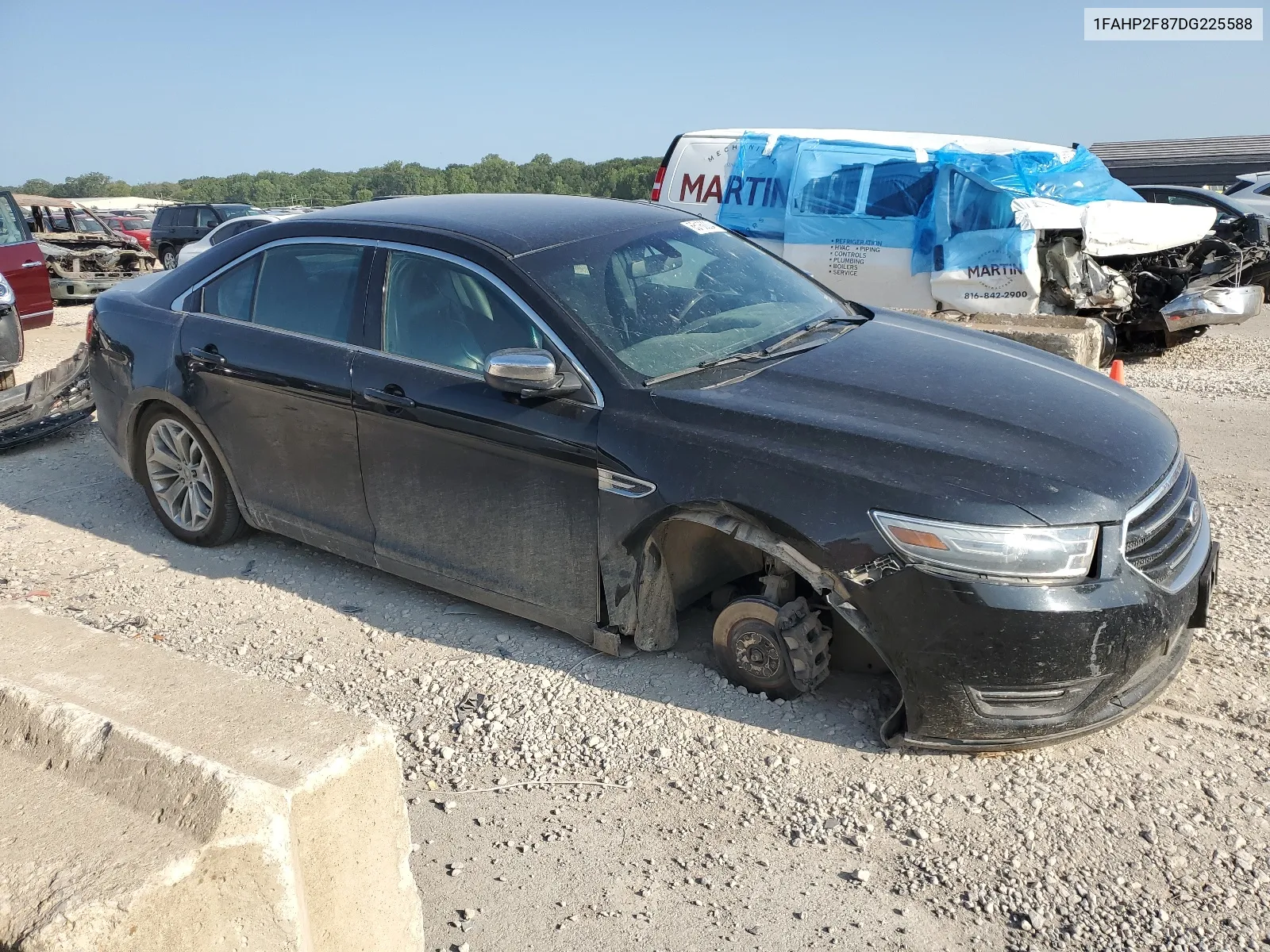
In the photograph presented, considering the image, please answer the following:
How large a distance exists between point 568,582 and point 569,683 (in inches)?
14.9

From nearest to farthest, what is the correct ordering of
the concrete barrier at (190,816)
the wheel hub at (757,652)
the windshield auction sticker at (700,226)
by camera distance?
the concrete barrier at (190,816)
the wheel hub at (757,652)
the windshield auction sticker at (700,226)

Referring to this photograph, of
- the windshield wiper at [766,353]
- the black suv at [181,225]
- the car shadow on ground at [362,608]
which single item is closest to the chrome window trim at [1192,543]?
the car shadow on ground at [362,608]

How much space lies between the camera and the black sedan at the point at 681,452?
299 centimetres

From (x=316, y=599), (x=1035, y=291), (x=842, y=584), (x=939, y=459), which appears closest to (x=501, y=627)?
(x=316, y=599)

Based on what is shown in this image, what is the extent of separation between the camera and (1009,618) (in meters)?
2.90

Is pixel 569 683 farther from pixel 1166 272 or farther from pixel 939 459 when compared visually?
pixel 1166 272

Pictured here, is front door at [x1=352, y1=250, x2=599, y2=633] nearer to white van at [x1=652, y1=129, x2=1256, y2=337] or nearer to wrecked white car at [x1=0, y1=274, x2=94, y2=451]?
wrecked white car at [x1=0, y1=274, x2=94, y2=451]

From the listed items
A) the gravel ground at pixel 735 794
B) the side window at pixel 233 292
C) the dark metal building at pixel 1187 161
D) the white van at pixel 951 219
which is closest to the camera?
the gravel ground at pixel 735 794

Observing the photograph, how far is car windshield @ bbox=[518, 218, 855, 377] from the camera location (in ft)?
12.3

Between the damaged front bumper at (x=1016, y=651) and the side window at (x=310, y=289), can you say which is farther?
the side window at (x=310, y=289)

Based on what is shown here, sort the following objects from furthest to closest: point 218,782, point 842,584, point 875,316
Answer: point 875,316
point 842,584
point 218,782

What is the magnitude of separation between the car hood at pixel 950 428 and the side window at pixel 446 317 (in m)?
0.74

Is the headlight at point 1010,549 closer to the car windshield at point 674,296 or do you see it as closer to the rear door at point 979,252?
the car windshield at point 674,296

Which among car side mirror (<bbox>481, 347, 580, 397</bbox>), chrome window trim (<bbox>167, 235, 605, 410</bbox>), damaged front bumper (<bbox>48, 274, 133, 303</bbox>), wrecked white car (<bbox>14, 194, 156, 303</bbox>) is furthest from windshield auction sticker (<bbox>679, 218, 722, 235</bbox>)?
damaged front bumper (<bbox>48, 274, 133, 303</bbox>)
